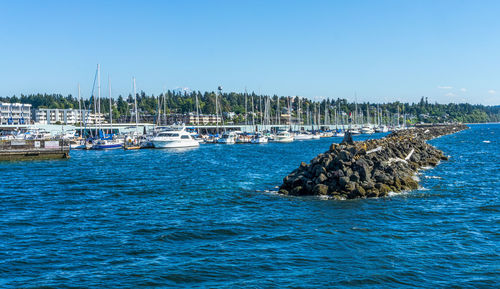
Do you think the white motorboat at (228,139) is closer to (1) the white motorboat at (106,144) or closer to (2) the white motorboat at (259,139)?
(2) the white motorboat at (259,139)

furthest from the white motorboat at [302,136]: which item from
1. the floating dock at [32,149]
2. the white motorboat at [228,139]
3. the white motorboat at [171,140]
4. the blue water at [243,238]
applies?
the blue water at [243,238]

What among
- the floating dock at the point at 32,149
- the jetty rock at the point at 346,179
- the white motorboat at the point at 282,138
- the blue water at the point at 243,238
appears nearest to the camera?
the blue water at the point at 243,238

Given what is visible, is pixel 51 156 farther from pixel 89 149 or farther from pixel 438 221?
pixel 438 221

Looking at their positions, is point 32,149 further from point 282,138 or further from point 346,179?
point 282,138

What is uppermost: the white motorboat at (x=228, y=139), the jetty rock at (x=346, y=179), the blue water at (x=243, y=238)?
the white motorboat at (x=228, y=139)

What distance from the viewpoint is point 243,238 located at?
18969mm

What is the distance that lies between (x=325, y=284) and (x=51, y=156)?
54742 mm

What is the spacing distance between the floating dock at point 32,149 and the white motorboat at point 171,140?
23364 millimetres

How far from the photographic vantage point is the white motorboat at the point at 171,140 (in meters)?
84.9

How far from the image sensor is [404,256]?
16.4 metres

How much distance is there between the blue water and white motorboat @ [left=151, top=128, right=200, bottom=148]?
5130 cm

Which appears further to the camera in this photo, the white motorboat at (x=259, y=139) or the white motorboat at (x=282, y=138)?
the white motorboat at (x=282, y=138)

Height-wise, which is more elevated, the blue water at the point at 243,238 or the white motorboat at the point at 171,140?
the white motorboat at the point at 171,140

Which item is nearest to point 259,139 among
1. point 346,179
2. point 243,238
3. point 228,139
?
point 228,139
